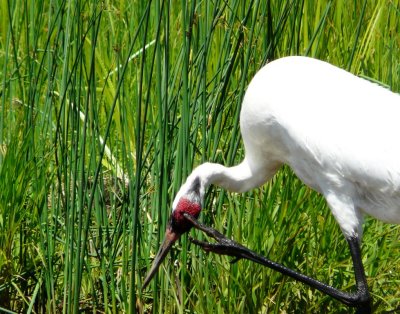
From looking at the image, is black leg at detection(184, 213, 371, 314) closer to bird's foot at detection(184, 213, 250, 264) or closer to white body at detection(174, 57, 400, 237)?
bird's foot at detection(184, 213, 250, 264)

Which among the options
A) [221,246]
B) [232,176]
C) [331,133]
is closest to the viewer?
[331,133]

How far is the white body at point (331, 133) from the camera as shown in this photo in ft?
14.8

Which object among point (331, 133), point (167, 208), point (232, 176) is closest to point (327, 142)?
point (331, 133)

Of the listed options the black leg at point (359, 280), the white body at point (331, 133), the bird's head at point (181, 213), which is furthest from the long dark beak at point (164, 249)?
the black leg at point (359, 280)

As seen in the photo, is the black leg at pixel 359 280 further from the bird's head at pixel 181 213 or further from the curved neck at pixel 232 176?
the bird's head at pixel 181 213

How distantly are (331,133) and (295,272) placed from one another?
1.77 ft

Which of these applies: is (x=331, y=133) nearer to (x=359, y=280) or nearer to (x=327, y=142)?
(x=327, y=142)

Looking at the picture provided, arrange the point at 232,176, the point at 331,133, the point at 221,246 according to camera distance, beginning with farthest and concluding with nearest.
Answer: the point at 232,176 < the point at 221,246 < the point at 331,133

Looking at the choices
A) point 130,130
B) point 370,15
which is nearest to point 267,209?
point 130,130

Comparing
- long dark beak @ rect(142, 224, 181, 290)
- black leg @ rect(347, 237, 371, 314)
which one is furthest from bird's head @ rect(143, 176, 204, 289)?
black leg @ rect(347, 237, 371, 314)

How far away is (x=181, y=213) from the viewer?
4742 mm

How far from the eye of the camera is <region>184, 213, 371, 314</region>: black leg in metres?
4.67

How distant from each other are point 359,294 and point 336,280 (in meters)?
0.37

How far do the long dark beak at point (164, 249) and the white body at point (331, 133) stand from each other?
0.16 metres
